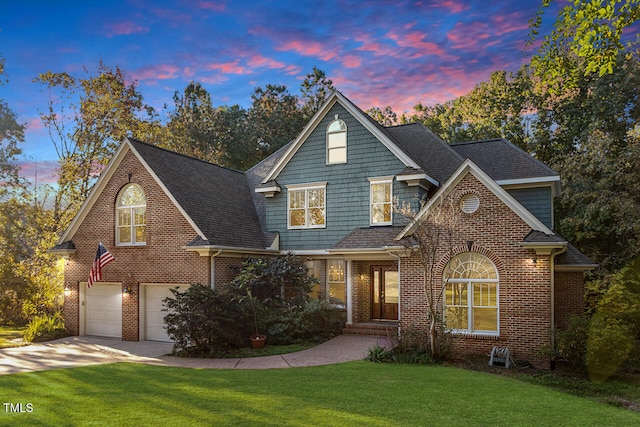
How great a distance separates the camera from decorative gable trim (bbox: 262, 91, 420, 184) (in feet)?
60.0

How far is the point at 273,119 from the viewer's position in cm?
3834

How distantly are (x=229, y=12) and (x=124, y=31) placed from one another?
414cm

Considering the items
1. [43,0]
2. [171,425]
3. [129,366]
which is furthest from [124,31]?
[171,425]

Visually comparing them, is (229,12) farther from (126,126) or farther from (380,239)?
(126,126)

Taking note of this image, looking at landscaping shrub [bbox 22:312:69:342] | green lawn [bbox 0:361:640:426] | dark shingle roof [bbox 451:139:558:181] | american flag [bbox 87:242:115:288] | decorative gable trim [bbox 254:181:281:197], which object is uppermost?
dark shingle roof [bbox 451:139:558:181]

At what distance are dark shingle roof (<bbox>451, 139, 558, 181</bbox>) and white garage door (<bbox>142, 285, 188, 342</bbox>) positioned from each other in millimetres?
12625

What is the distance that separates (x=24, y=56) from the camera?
78.6ft

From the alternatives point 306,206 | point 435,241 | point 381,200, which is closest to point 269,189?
point 306,206

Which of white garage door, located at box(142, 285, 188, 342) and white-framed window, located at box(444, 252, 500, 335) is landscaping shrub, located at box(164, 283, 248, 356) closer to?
white garage door, located at box(142, 285, 188, 342)

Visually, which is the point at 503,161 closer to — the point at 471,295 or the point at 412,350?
the point at 471,295

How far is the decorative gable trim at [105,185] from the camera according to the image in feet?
56.4

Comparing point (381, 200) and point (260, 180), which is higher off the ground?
point (260, 180)

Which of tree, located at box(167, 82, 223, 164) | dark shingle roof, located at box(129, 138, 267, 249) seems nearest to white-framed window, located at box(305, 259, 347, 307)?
dark shingle roof, located at box(129, 138, 267, 249)

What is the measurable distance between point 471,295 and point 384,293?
197 inches
